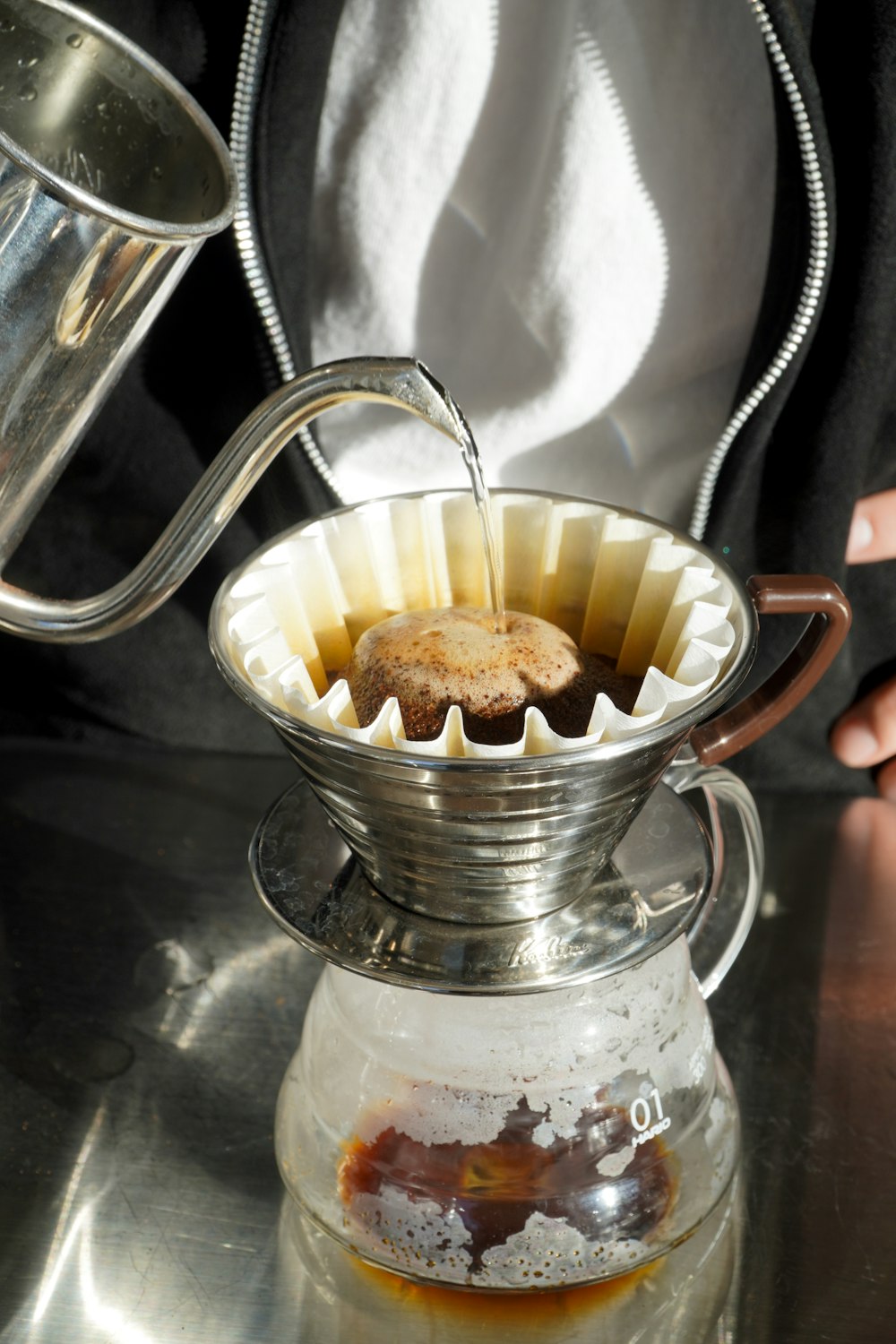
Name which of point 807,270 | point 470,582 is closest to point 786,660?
point 470,582

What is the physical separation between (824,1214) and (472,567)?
1.01 ft

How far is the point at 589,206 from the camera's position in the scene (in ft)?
2.17

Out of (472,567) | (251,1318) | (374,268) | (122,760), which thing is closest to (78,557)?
(122,760)

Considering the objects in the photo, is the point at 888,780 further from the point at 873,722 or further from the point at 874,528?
the point at 874,528

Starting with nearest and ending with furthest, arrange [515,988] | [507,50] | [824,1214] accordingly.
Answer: [515,988], [824,1214], [507,50]

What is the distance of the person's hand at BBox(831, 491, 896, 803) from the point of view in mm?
744

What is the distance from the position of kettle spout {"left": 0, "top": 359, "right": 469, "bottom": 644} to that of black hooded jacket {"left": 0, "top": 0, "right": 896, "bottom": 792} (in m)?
0.23

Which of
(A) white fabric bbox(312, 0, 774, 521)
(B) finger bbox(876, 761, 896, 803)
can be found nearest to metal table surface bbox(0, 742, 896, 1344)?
(B) finger bbox(876, 761, 896, 803)

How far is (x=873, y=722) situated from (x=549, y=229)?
0.37m

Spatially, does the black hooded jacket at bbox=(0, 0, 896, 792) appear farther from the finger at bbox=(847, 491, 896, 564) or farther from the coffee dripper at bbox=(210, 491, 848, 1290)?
the coffee dripper at bbox=(210, 491, 848, 1290)

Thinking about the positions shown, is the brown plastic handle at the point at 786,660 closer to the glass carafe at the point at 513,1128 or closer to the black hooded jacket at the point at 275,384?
the glass carafe at the point at 513,1128

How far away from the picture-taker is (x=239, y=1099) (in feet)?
1.84

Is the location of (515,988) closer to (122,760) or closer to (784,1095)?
(784,1095)

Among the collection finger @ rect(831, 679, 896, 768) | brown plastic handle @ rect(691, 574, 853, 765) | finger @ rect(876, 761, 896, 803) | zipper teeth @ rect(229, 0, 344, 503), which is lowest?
finger @ rect(876, 761, 896, 803)
